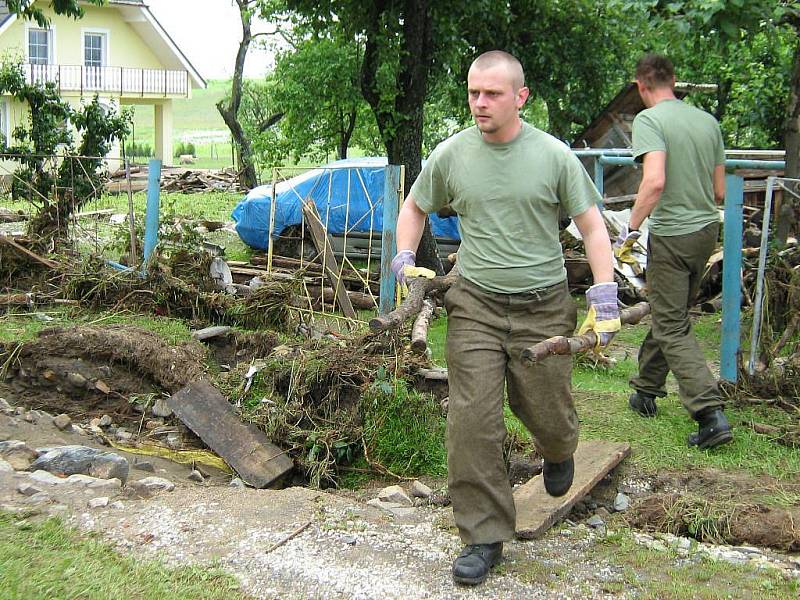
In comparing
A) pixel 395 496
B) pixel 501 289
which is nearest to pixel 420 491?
pixel 395 496

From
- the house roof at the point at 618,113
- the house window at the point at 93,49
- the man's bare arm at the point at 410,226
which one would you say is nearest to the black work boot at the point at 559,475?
the man's bare arm at the point at 410,226

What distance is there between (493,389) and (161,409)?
4298 millimetres

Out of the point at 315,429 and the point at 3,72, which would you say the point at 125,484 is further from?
the point at 3,72

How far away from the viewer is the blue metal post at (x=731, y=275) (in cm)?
664

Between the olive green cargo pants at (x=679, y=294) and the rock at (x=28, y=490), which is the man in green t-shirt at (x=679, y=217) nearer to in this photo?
the olive green cargo pants at (x=679, y=294)

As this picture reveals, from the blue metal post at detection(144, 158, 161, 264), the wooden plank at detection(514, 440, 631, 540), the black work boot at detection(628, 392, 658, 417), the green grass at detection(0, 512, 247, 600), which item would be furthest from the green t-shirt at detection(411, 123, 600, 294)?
the blue metal post at detection(144, 158, 161, 264)

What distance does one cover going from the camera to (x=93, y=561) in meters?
4.23

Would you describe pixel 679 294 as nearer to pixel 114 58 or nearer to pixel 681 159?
pixel 681 159

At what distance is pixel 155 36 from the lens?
3712 centimetres

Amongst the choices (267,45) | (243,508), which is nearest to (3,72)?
(243,508)

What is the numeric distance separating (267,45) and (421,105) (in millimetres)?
15965

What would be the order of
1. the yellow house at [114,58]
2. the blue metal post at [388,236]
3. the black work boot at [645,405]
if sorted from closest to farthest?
the black work boot at [645,405] → the blue metal post at [388,236] → the yellow house at [114,58]

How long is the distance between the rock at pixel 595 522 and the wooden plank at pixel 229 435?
2.42m

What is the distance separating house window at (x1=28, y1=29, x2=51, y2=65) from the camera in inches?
1384
